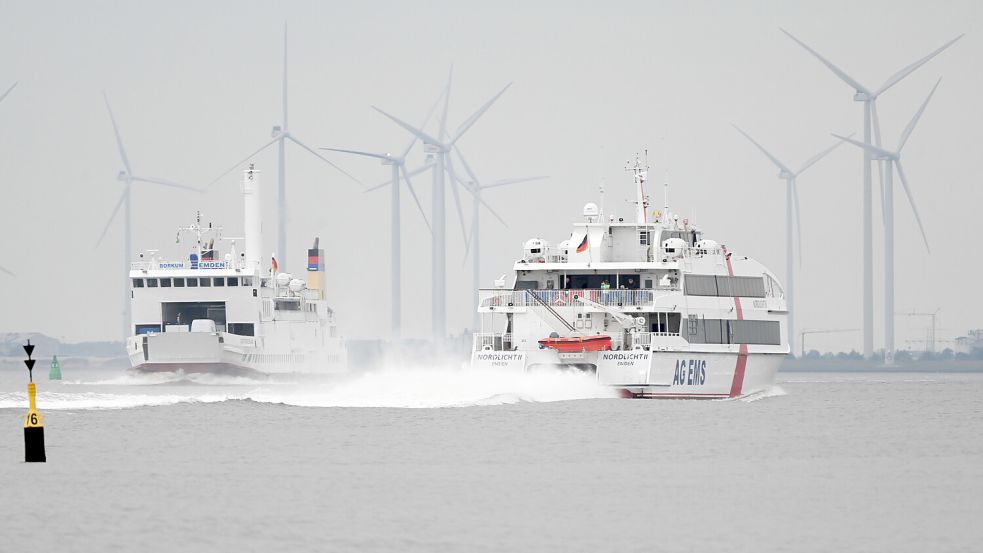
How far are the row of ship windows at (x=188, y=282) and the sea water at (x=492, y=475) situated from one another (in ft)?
138

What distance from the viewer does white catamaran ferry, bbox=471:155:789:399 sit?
6812 centimetres

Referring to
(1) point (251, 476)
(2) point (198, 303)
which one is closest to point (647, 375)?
(1) point (251, 476)

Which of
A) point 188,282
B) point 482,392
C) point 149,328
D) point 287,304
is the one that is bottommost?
point 482,392

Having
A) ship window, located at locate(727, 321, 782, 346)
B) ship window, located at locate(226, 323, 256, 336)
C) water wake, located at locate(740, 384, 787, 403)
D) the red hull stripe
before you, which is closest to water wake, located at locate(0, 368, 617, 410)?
the red hull stripe

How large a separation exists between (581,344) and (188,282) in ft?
165

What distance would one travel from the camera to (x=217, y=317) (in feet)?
375

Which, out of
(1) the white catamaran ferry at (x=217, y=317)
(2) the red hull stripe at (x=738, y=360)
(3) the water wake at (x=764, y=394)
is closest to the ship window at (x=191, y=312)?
(1) the white catamaran ferry at (x=217, y=317)

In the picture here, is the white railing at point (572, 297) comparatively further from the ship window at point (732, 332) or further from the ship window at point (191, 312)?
the ship window at point (191, 312)

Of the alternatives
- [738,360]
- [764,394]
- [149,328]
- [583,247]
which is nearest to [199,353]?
[149,328]

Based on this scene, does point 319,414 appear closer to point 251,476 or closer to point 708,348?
point 708,348

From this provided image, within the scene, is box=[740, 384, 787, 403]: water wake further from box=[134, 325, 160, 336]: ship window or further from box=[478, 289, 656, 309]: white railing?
box=[134, 325, 160, 336]: ship window

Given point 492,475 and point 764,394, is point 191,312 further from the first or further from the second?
point 492,475

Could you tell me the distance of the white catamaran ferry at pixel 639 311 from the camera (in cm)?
6812

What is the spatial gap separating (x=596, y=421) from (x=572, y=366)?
9.65m
